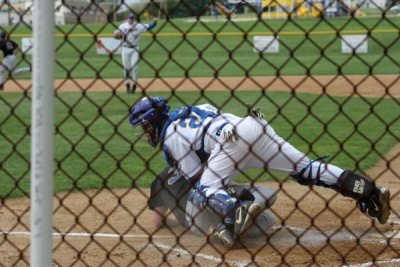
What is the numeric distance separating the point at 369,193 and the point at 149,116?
73.5 inches

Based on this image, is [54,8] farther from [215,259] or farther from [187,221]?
[187,221]

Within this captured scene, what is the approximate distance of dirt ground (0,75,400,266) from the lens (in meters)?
5.77

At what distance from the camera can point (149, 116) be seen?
6.63m

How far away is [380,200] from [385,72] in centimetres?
1668

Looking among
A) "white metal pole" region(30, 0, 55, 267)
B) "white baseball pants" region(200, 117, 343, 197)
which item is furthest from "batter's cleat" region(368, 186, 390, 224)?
"white metal pole" region(30, 0, 55, 267)

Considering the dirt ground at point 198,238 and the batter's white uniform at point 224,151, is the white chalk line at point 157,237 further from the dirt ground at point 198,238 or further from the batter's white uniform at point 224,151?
the batter's white uniform at point 224,151

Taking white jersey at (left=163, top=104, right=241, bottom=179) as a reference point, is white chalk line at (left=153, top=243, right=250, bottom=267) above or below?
below

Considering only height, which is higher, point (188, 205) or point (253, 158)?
point (253, 158)

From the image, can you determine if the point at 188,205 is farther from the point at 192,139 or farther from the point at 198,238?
the point at 192,139

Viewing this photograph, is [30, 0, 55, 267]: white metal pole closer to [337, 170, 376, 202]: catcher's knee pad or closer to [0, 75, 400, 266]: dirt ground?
[0, 75, 400, 266]: dirt ground

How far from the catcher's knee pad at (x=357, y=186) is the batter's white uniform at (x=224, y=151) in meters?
0.11

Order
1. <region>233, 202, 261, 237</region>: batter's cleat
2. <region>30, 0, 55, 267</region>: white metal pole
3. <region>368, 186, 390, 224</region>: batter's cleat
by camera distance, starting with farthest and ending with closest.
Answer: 1. <region>368, 186, 390, 224</region>: batter's cleat
2. <region>233, 202, 261, 237</region>: batter's cleat
3. <region>30, 0, 55, 267</region>: white metal pole

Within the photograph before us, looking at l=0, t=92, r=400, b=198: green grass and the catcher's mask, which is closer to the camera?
the catcher's mask

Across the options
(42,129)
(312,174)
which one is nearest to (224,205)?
(312,174)
